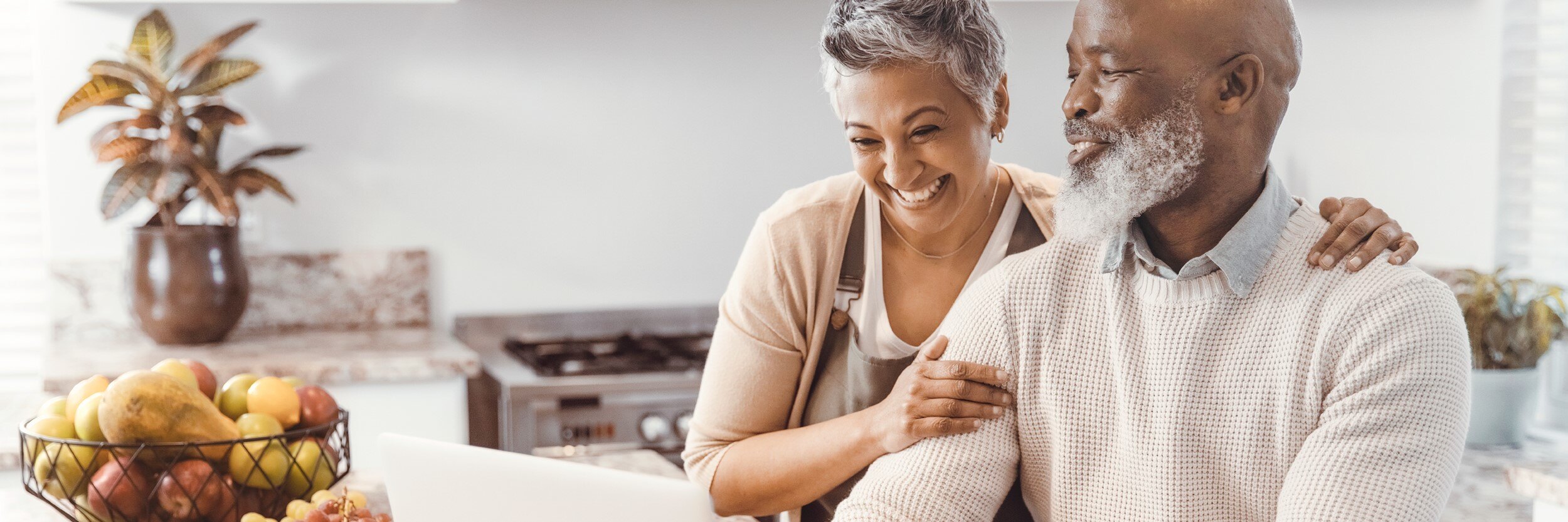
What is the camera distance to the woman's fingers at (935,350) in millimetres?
1392

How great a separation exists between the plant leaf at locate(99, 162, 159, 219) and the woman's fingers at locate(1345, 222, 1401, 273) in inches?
96.3

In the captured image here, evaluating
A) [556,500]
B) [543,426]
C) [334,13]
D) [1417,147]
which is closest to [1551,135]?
[1417,147]

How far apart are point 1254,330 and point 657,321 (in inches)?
96.1

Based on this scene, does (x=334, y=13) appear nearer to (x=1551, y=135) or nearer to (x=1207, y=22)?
(x=1207, y=22)

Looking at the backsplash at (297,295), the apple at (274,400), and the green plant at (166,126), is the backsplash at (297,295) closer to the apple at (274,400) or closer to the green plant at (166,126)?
the green plant at (166,126)

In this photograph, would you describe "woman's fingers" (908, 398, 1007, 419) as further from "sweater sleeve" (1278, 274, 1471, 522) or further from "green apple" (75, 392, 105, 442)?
"green apple" (75, 392, 105, 442)

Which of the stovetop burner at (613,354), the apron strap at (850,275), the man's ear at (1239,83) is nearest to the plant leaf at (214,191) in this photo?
the stovetop burner at (613,354)

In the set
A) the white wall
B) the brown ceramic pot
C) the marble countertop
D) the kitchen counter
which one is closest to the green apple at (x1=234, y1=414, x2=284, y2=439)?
the kitchen counter

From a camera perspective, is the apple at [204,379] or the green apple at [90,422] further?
the apple at [204,379]

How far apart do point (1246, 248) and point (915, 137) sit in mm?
415

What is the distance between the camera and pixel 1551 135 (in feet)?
8.91

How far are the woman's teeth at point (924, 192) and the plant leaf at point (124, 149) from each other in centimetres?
197

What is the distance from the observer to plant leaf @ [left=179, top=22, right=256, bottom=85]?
2789mm

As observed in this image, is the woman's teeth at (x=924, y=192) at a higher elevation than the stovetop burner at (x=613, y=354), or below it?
higher
